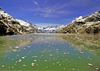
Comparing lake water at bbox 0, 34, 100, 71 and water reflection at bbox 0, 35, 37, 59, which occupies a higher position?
water reflection at bbox 0, 35, 37, 59

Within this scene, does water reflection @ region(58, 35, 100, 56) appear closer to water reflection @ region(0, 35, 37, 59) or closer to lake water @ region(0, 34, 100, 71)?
lake water @ region(0, 34, 100, 71)

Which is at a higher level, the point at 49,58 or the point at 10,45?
the point at 10,45

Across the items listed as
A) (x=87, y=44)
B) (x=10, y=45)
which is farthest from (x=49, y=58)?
(x=87, y=44)

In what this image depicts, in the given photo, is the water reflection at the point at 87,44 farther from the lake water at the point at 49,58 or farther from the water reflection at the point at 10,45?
the water reflection at the point at 10,45

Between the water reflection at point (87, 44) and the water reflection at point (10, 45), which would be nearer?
the water reflection at point (10, 45)

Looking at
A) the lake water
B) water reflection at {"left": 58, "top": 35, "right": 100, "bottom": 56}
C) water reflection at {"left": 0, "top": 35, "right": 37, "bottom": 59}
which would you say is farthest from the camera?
water reflection at {"left": 58, "top": 35, "right": 100, "bottom": 56}

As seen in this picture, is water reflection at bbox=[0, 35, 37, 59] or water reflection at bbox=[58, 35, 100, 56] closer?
water reflection at bbox=[0, 35, 37, 59]

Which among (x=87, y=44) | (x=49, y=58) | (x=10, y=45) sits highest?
Answer: (x=87, y=44)

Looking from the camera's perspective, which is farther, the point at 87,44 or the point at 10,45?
the point at 87,44

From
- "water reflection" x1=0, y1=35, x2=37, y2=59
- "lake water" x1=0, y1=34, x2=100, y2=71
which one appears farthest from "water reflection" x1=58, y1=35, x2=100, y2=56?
"water reflection" x1=0, y1=35, x2=37, y2=59

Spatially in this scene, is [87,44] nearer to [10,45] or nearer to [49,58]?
[49,58]

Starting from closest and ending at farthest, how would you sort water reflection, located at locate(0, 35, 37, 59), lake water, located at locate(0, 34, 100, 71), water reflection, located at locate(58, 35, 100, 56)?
lake water, located at locate(0, 34, 100, 71)
water reflection, located at locate(0, 35, 37, 59)
water reflection, located at locate(58, 35, 100, 56)

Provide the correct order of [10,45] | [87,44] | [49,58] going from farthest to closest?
[87,44], [10,45], [49,58]

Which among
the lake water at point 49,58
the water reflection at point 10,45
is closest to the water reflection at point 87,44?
the lake water at point 49,58
